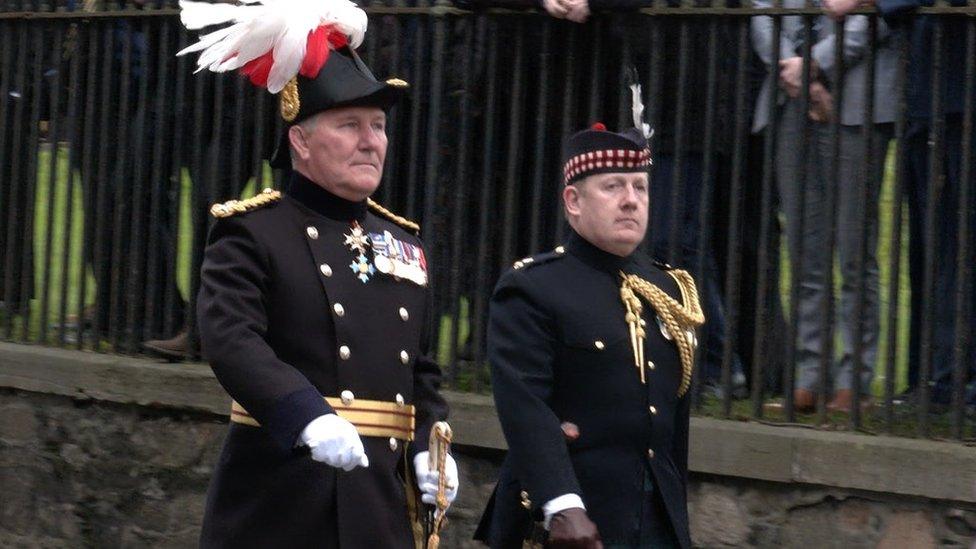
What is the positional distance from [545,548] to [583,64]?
98.1 inches

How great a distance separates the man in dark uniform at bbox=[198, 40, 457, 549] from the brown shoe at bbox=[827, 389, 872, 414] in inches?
81.2

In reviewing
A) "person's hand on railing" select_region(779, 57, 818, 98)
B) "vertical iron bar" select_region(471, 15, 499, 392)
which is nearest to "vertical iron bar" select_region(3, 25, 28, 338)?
"vertical iron bar" select_region(471, 15, 499, 392)

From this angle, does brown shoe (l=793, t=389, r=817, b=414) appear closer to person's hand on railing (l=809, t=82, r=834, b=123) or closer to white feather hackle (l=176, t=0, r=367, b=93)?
person's hand on railing (l=809, t=82, r=834, b=123)

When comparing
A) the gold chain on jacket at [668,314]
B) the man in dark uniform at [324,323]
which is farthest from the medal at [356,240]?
the gold chain on jacket at [668,314]

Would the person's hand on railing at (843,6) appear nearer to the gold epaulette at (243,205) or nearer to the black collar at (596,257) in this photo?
the black collar at (596,257)

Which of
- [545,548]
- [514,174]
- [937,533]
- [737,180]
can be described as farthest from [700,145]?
[545,548]

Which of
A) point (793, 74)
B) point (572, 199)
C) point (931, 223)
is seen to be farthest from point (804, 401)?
point (572, 199)

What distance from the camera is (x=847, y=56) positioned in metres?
6.70

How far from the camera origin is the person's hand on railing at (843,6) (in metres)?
6.61

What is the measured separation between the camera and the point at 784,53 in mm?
6855

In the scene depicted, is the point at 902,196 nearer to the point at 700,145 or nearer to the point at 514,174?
the point at 700,145

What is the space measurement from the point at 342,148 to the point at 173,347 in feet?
10.5

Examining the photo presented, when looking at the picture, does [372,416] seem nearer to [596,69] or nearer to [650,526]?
[650,526]

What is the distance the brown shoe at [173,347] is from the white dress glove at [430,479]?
3045 mm
